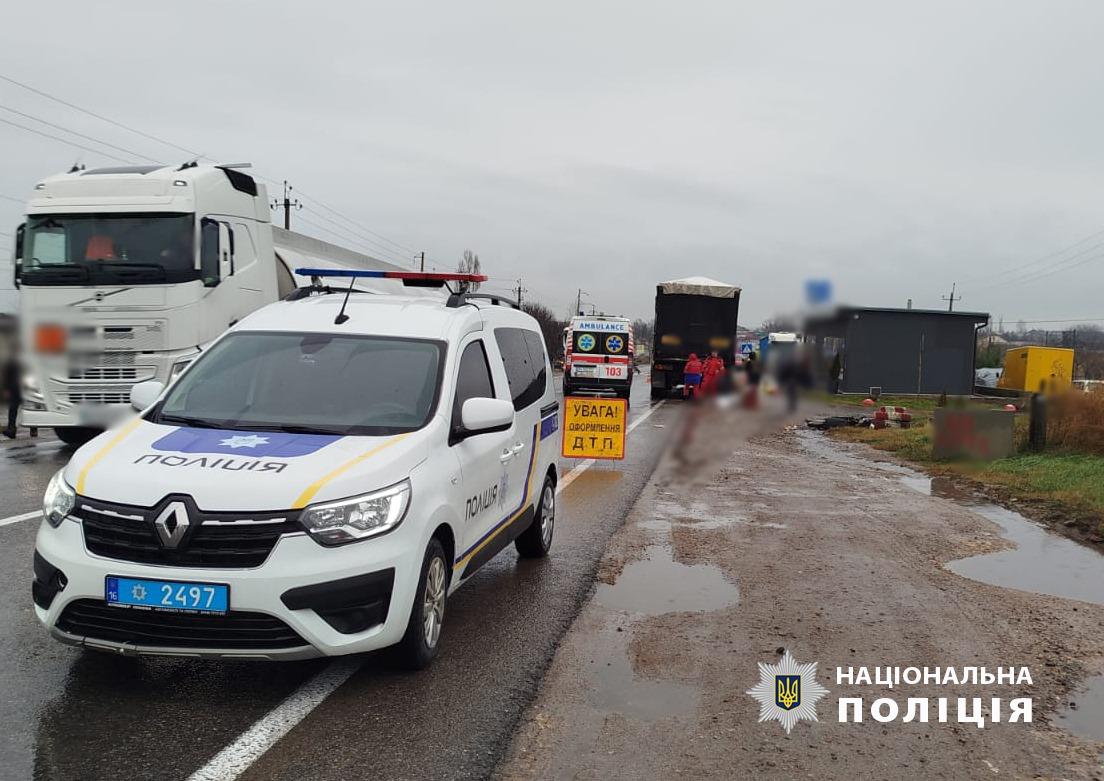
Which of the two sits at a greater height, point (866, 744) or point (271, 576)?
point (271, 576)

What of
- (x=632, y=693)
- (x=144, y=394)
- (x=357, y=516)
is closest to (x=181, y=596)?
(x=357, y=516)

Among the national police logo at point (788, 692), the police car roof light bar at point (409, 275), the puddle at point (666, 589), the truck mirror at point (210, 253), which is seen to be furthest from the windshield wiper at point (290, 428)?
the truck mirror at point (210, 253)

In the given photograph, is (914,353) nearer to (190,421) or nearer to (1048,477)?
(190,421)

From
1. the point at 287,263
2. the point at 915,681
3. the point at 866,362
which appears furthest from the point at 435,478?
the point at 287,263

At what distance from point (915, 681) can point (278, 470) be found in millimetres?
3306

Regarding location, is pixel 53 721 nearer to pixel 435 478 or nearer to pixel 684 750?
pixel 435 478

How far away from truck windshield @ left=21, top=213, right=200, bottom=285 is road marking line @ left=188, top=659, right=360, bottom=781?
413cm

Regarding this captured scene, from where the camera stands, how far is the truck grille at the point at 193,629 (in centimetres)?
390

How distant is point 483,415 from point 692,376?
148cm

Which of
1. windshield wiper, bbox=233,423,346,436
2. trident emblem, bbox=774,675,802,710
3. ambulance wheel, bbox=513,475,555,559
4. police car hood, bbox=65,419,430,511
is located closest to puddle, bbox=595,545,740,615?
ambulance wheel, bbox=513,475,555,559

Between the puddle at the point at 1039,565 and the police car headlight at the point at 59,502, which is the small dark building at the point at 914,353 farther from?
the police car headlight at the point at 59,502

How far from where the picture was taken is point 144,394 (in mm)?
5203

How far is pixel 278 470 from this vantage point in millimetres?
4105

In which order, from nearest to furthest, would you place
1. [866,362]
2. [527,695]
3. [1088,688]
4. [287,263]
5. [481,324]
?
[866,362] < [527,695] < [1088,688] < [481,324] < [287,263]
